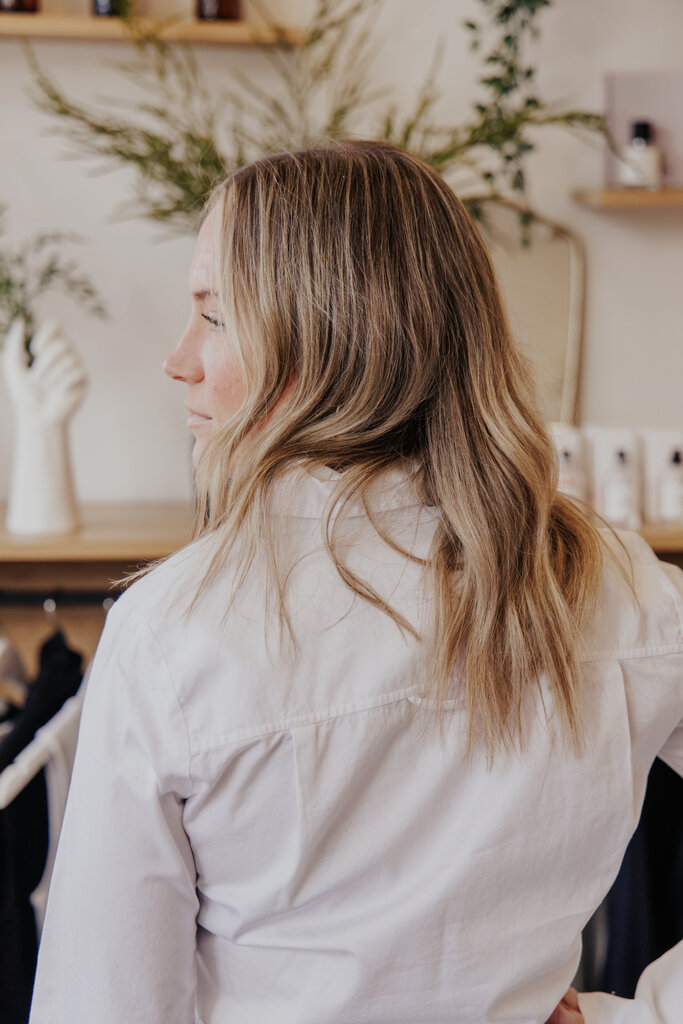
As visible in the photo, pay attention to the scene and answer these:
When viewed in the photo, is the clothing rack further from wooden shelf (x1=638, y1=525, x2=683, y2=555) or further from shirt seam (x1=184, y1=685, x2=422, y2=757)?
shirt seam (x1=184, y1=685, x2=422, y2=757)

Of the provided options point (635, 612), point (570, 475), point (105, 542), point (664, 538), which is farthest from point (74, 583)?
point (635, 612)

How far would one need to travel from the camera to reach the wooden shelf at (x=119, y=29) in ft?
6.35

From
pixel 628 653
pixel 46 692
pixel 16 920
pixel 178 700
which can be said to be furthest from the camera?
pixel 46 692

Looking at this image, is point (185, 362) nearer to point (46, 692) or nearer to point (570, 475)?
point (46, 692)

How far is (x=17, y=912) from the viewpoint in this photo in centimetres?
125

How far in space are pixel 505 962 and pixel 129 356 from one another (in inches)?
65.4

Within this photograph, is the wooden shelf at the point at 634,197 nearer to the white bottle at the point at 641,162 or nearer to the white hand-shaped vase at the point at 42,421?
Answer: the white bottle at the point at 641,162

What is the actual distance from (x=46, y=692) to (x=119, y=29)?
1.27 metres

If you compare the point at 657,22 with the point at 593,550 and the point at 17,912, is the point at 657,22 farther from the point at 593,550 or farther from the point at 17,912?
the point at 17,912

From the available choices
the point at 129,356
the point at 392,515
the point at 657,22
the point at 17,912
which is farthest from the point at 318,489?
the point at 657,22

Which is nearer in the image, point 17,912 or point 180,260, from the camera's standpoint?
point 17,912

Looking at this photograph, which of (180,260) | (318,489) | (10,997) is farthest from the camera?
(180,260)

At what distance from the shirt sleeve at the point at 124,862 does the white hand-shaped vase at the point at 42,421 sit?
3.68 feet

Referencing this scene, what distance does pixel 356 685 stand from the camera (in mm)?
756
